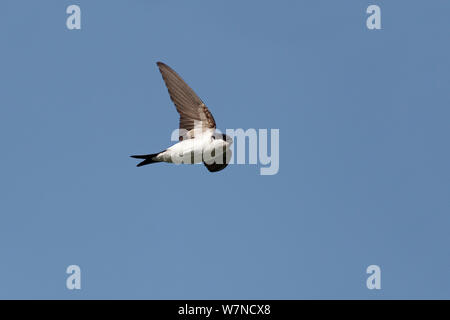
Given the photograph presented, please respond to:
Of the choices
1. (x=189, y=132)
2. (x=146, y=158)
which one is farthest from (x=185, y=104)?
(x=146, y=158)

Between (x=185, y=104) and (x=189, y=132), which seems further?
(x=189, y=132)

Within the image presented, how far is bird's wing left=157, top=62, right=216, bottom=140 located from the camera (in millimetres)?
10492

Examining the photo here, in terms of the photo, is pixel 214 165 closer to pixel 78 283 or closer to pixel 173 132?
pixel 173 132

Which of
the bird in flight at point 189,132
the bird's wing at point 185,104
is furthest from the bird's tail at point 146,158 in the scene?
the bird's wing at point 185,104

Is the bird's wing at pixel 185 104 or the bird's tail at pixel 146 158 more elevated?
the bird's wing at pixel 185 104

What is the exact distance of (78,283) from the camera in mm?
11773

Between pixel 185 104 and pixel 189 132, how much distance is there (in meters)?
0.38

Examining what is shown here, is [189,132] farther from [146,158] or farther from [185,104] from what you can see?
[146,158]

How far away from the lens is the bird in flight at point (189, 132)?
1052 cm

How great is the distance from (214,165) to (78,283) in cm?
253

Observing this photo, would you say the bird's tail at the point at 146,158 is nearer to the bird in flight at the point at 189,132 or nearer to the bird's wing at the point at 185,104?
the bird in flight at the point at 189,132

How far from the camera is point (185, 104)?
35.0 feet
